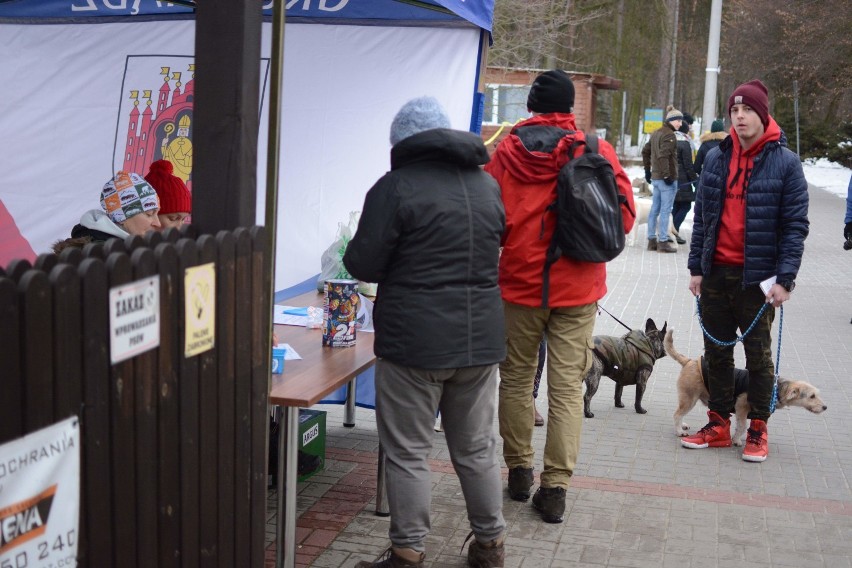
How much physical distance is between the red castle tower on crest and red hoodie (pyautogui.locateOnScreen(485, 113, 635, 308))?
9.43 ft

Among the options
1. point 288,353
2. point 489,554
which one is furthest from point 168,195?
point 489,554

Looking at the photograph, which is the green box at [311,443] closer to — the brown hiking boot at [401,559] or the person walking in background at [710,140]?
the brown hiking boot at [401,559]

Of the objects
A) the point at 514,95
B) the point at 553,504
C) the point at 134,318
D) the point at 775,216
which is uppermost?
the point at 514,95

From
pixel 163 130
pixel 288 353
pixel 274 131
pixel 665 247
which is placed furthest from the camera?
pixel 665 247

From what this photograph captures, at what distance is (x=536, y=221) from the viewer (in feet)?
14.3

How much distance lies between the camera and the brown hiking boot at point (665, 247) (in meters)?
14.6

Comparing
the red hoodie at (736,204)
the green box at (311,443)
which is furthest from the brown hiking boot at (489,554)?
the red hoodie at (736,204)

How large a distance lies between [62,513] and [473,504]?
6.43ft

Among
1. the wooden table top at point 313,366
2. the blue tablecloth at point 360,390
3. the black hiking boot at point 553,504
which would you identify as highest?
the wooden table top at point 313,366

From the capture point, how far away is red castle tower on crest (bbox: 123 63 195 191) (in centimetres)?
658

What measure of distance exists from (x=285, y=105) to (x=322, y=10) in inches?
25.0

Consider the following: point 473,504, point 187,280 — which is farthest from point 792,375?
point 187,280

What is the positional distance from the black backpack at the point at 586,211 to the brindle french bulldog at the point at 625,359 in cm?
200

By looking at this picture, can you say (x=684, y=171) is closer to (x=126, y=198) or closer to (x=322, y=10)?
(x=322, y=10)
